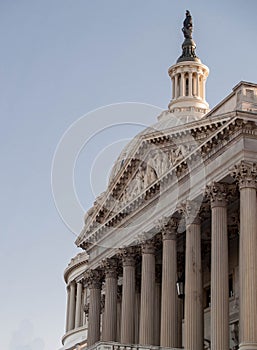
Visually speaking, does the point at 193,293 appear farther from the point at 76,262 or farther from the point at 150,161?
the point at 76,262

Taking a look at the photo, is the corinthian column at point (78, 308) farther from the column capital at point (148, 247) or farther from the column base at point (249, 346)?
the column base at point (249, 346)

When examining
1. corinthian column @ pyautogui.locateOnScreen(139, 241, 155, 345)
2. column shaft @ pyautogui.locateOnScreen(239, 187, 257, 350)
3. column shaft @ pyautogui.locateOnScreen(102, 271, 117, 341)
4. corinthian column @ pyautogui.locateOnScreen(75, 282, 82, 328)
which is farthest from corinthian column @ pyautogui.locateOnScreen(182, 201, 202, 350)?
corinthian column @ pyautogui.locateOnScreen(75, 282, 82, 328)

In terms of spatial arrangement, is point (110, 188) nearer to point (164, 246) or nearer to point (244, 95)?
point (164, 246)

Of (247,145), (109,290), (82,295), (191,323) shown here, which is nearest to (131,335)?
(109,290)

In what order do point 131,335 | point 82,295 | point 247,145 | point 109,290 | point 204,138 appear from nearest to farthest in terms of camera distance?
1. point 247,145
2. point 204,138
3. point 131,335
4. point 109,290
5. point 82,295

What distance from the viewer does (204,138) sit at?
41812 mm

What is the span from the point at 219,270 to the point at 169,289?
243 inches

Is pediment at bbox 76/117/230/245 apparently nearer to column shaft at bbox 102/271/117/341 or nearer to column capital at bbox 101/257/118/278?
column capital at bbox 101/257/118/278

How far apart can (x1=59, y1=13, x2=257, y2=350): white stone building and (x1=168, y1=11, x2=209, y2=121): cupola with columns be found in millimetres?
17692

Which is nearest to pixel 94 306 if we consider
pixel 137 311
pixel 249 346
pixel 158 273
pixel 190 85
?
pixel 137 311

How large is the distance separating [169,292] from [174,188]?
18.8ft

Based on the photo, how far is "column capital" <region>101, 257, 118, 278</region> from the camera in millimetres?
54750

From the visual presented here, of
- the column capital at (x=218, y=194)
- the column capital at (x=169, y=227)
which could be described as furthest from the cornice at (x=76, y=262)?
the column capital at (x=218, y=194)

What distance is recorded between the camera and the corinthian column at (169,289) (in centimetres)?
4375
